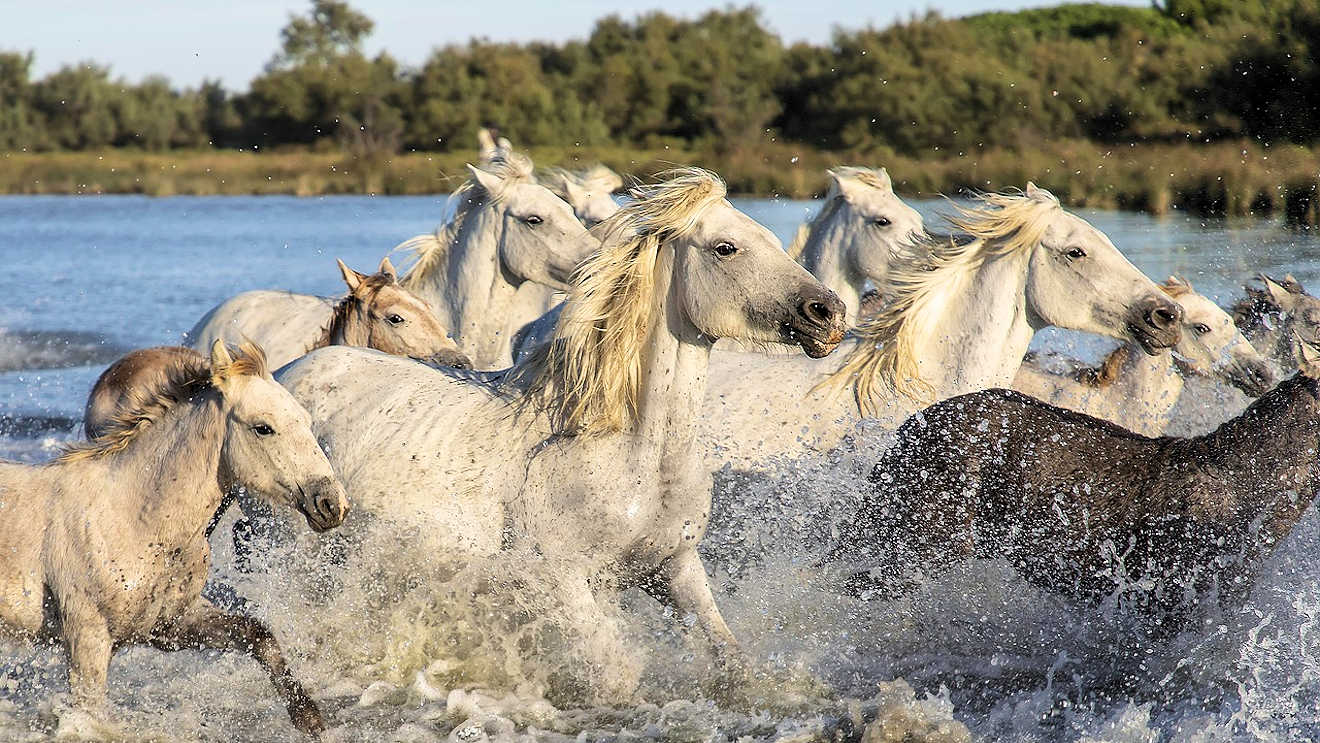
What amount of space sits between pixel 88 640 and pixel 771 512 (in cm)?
245

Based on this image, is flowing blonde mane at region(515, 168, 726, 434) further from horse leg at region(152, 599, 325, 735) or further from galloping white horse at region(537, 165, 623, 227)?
galloping white horse at region(537, 165, 623, 227)

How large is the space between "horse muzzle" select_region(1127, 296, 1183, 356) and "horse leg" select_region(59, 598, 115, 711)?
367 cm

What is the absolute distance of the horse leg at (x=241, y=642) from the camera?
167 inches

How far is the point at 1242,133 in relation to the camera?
29.5 metres

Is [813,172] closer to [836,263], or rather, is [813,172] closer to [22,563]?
[836,263]

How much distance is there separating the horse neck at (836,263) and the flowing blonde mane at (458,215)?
4.91 feet

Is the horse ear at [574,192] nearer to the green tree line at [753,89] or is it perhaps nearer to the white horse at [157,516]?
the white horse at [157,516]

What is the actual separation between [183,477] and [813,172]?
96.9 ft

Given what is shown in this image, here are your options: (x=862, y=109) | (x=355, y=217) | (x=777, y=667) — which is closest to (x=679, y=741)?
(x=777, y=667)

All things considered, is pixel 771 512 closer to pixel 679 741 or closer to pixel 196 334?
pixel 679 741

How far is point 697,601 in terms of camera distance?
4469mm

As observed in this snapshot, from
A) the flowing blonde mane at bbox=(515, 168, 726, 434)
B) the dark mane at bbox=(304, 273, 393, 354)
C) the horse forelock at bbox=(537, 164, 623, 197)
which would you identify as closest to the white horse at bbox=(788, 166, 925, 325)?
the horse forelock at bbox=(537, 164, 623, 197)

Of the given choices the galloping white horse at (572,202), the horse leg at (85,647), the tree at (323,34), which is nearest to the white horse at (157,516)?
the horse leg at (85,647)

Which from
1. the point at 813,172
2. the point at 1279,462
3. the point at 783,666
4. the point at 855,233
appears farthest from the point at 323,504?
the point at 813,172
